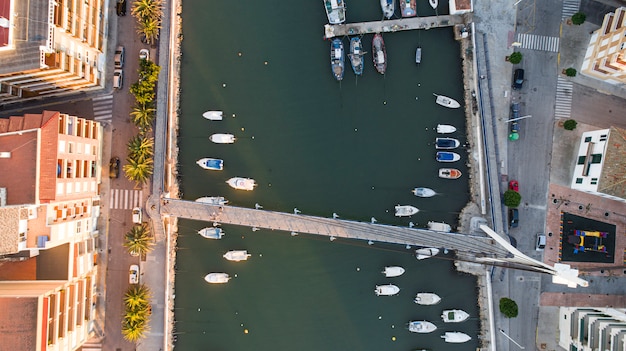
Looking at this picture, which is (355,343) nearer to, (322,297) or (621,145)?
(322,297)

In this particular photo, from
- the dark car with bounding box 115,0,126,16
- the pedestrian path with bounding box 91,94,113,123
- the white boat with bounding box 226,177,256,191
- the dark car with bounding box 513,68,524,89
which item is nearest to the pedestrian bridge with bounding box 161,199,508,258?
the white boat with bounding box 226,177,256,191

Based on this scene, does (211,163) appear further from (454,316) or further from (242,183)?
(454,316)

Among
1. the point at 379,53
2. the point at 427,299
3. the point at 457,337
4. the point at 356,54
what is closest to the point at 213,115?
the point at 356,54

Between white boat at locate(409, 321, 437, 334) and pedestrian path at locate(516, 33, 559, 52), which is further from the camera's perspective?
pedestrian path at locate(516, 33, 559, 52)

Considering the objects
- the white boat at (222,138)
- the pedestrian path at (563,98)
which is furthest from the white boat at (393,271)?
the pedestrian path at (563,98)

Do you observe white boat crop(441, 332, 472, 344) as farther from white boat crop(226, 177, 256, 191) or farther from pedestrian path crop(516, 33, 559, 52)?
pedestrian path crop(516, 33, 559, 52)

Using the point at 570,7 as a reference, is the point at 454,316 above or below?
below

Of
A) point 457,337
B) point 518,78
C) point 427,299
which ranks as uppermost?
point 518,78
